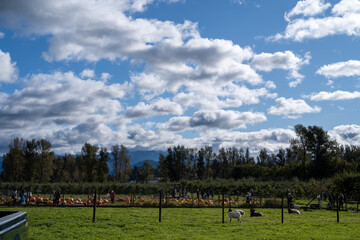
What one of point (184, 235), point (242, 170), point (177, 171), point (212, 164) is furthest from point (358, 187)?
point (212, 164)

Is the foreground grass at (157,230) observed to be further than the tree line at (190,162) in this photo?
No

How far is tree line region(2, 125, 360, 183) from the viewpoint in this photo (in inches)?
3086

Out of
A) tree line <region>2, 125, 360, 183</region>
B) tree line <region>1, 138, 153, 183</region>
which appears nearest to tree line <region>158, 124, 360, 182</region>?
tree line <region>2, 125, 360, 183</region>

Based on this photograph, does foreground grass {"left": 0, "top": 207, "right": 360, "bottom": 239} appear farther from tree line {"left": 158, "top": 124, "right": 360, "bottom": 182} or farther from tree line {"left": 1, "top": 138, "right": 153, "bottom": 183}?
tree line {"left": 1, "top": 138, "right": 153, "bottom": 183}

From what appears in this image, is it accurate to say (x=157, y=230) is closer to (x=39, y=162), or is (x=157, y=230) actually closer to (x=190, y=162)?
(x=39, y=162)

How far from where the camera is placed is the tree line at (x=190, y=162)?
78.4 metres

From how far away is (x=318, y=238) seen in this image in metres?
14.9

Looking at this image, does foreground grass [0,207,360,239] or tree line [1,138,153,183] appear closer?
foreground grass [0,207,360,239]

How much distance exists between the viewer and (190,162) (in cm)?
12125

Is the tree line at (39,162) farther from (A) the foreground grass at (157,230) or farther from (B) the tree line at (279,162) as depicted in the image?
(A) the foreground grass at (157,230)

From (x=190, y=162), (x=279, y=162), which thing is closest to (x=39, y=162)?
(x=190, y=162)

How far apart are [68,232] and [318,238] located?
11.7 metres

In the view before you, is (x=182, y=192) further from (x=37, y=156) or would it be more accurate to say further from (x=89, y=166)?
(x=37, y=156)

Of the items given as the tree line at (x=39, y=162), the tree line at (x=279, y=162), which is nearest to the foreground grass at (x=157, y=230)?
the tree line at (x=279, y=162)
